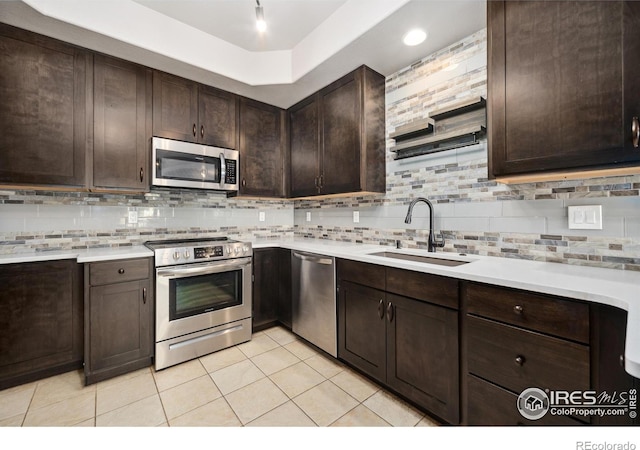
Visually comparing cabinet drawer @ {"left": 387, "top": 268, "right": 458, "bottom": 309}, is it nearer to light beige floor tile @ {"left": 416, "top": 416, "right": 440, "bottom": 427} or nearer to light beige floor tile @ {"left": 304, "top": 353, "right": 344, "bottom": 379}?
light beige floor tile @ {"left": 416, "top": 416, "right": 440, "bottom": 427}

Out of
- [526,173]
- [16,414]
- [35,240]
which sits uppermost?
[526,173]

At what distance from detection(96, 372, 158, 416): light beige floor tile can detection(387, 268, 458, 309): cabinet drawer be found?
1.73m

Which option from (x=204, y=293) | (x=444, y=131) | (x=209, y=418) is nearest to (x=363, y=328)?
(x=209, y=418)

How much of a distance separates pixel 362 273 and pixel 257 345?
4.18 feet

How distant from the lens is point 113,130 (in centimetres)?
217

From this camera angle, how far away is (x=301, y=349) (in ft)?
7.77

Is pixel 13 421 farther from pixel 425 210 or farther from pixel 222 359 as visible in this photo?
pixel 425 210

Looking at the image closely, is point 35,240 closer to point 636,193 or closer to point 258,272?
point 258,272

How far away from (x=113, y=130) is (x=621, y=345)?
3.17m

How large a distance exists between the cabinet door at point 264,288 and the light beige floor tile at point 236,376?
56 centimetres

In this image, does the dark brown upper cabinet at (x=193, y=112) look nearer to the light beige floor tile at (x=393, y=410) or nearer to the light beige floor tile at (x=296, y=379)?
the light beige floor tile at (x=296, y=379)

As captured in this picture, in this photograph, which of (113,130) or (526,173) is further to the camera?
(113,130)
